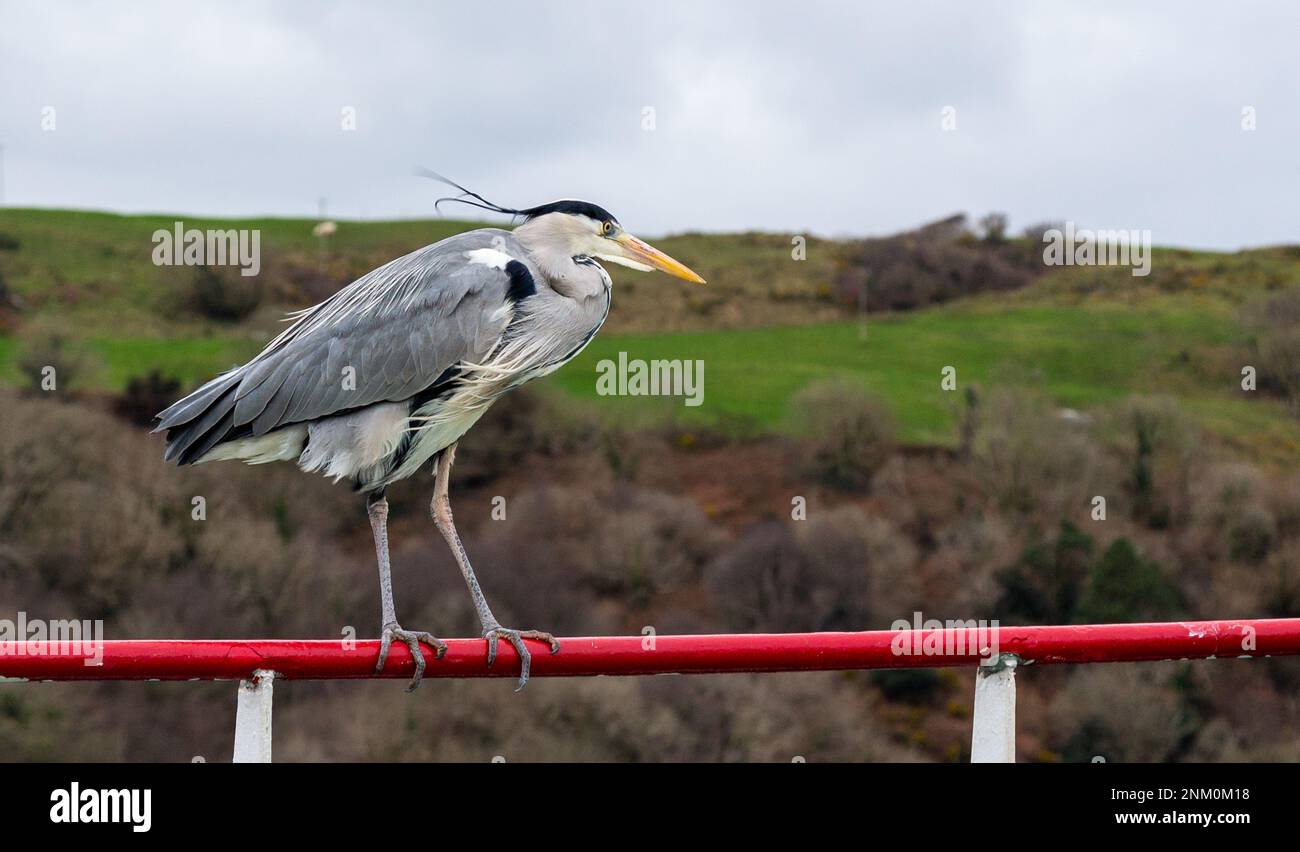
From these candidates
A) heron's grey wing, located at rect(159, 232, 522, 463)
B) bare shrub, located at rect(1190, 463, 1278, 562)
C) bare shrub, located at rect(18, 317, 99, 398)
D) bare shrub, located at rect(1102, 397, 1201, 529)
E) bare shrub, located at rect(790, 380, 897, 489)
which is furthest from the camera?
bare shrub, located at rect(790, 380, 897, 489)

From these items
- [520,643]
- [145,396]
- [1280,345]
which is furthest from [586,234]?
[1280,345]

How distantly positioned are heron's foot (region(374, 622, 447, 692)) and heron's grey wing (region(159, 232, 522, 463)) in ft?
3.72

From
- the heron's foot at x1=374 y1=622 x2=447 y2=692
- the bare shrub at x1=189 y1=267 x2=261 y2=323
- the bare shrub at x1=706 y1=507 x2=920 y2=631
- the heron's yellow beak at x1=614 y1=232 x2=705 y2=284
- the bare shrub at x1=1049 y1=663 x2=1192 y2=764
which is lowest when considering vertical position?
the bare shrub at x1=1049 y1=663 x2=1192 y2=764

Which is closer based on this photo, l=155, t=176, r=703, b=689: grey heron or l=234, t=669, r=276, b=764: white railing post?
l=234, t=669, r=276, b=764: white railing post

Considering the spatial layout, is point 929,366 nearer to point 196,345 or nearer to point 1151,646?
point 196,345

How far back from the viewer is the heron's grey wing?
19.2 feet

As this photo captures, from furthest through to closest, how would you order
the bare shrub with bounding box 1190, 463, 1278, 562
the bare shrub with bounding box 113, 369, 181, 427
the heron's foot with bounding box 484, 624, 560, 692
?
the bare shrub with bounding box 113, 369, 181, 427
the bare shrub with bounding box 1190, 463, 1278, 562
the heron's foot with bounding box 484, 624, 560, 692

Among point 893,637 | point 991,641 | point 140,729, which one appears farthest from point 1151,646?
point 140,729

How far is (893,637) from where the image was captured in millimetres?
4102

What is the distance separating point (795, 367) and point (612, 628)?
3182 cm

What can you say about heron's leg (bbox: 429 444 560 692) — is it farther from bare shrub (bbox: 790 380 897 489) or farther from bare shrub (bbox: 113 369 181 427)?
bare shrub (bbox: 113 369 181 427)

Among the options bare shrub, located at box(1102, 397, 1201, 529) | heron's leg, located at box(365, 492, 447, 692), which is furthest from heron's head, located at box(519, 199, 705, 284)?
bare shrub, located at box(1102, 397, 1201, 529)

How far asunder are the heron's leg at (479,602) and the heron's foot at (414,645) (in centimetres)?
16

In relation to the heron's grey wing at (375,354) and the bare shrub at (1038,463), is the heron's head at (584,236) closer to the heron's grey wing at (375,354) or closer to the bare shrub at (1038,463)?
the heron's grey wing at (375,354)
